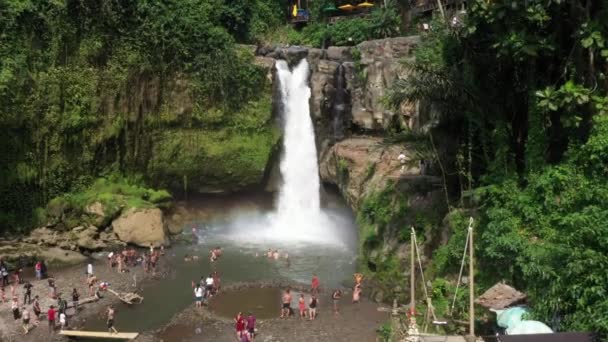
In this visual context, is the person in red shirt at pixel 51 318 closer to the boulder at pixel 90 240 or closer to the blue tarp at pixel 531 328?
the boulder at pixel 90 240

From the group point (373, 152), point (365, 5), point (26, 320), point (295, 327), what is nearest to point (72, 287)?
point (26, 320)

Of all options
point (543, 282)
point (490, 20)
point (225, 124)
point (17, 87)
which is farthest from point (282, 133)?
point (543, 282)

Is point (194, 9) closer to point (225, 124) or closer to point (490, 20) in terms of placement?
point (225, 124)

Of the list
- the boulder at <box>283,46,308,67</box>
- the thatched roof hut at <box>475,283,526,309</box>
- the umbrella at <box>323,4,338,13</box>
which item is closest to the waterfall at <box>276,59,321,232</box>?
the boulder at <box>283,46,308,67</box>

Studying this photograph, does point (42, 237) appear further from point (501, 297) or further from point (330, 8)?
point (330, 8)

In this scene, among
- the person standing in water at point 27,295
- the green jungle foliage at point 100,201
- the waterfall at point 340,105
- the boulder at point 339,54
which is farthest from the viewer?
the boulder at point 339,54

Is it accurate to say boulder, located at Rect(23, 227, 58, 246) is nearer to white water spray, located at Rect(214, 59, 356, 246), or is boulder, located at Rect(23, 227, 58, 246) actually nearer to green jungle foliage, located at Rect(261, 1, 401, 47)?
white water spray, located at Rect(214, 59, 356, 246)

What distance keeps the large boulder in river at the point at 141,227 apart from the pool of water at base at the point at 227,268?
1.14 m

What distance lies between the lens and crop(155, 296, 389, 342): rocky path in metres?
18.5

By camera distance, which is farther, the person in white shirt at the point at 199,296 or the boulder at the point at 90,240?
the boulder at the point at 90,240

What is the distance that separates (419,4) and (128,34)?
2207 cm

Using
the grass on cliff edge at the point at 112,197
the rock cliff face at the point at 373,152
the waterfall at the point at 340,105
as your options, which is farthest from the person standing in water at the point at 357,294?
the grass on cliff edge at the point at 112,197

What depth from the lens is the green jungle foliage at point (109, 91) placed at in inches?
1183

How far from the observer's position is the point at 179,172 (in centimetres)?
3375
